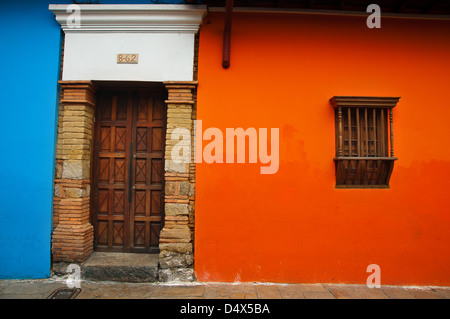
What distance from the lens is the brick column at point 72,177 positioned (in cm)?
351

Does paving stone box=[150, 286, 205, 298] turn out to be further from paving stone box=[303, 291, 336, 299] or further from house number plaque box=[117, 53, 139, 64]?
house number plaque box=[117, 53, 139, 64]

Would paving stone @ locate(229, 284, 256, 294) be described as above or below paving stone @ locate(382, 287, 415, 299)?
above

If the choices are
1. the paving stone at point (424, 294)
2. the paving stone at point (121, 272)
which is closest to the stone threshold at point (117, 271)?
the paving stone at point (121, 272)

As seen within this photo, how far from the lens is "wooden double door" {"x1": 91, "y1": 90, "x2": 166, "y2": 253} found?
3.88 metres

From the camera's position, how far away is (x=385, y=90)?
144 inches

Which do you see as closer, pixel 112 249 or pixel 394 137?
pixel 394 137

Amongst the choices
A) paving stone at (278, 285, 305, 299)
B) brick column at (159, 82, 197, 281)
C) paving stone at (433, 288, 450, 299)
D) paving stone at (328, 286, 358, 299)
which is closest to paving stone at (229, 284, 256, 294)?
paving stone at (278, 285, 305, 299)

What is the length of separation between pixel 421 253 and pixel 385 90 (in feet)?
7.65

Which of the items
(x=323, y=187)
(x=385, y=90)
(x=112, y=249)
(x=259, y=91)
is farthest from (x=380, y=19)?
(x=112, y=249)

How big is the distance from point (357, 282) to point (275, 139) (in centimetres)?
226

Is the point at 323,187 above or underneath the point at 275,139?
underneath

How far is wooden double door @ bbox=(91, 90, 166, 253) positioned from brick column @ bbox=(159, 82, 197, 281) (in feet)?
1.14

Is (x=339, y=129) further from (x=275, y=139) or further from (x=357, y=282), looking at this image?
(x=357, y=282)

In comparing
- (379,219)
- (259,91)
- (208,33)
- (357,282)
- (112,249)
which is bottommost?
(357,282)
